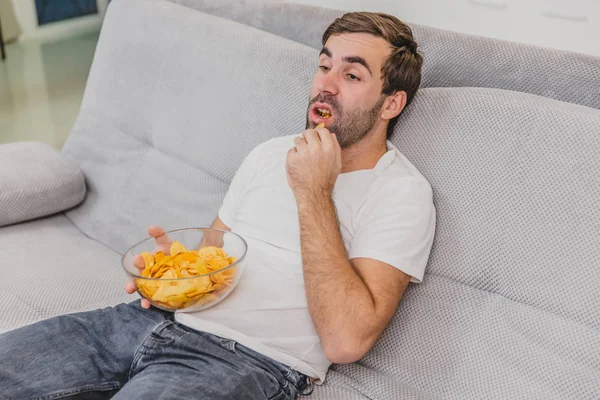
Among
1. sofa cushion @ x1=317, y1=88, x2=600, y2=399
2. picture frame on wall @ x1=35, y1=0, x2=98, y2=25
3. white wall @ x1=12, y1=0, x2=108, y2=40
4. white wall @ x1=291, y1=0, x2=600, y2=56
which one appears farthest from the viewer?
picture frame on wall @ x1=35, y1=0, x2=98, y2=25

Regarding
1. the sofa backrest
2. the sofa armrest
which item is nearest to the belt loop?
the sofa backrest

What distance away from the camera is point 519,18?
2.57m

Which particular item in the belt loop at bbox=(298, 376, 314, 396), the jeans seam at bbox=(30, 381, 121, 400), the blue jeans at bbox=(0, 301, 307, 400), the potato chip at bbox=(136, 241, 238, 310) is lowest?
the belt loop at bbox=(298, 376, 314, 396)

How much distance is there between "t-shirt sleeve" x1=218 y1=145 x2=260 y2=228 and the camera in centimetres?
174

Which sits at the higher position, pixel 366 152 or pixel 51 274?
pixel 366 152

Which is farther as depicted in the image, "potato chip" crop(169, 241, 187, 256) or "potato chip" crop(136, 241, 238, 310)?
"potato chip" crop(169, 241, 187, 256)

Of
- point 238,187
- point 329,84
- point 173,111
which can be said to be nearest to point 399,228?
point 329,84

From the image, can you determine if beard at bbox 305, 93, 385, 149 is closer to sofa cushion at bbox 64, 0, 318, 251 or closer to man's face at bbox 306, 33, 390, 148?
man's face at bbox 306, 33, 390, 148

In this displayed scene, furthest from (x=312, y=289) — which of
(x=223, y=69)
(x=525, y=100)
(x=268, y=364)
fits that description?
(x=223, y=69)

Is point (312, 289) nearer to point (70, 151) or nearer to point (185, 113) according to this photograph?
point (185, 113)

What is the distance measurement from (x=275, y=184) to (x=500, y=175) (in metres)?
0.52

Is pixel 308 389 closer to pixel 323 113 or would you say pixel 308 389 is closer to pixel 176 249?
pixel 176 249

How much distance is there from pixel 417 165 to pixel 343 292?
0.37 meters

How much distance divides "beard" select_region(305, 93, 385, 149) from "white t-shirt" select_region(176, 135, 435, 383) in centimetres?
7
